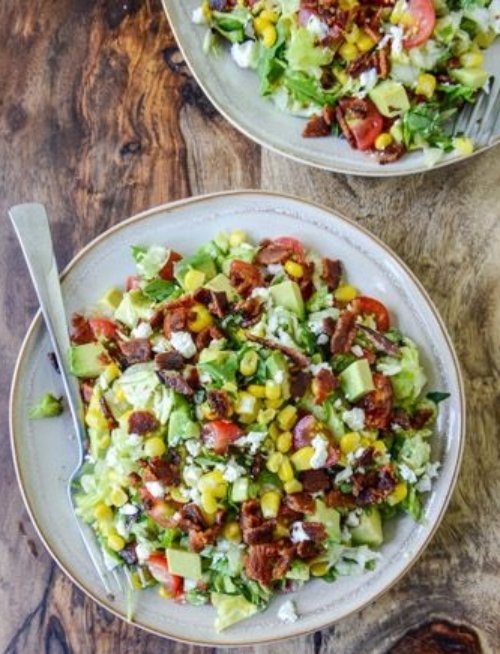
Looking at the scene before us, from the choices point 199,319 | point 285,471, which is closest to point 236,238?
point 199,319

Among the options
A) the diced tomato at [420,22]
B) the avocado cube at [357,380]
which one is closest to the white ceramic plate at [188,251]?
the avocado cube at [357,380]

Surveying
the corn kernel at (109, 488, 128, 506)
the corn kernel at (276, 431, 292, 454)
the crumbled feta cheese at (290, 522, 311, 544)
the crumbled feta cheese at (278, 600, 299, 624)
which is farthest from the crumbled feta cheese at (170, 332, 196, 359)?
the crumbled feta cheese at (278, 600, 299, 624)

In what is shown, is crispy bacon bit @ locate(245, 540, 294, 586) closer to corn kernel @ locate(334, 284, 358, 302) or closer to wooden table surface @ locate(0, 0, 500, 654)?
wooden table surface @ locate(0, 0, 500, 654)

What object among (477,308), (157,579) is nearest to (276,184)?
(477,308)

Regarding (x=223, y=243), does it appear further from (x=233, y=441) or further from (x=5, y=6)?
(x=5, y=6)

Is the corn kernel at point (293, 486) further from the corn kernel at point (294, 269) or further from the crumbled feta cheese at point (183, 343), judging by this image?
the corn kernel at point (294, 269)

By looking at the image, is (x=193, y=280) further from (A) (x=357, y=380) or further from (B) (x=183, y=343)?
(A) (x=357, y=380)
